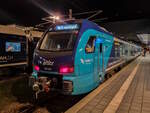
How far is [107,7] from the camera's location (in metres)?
11.3

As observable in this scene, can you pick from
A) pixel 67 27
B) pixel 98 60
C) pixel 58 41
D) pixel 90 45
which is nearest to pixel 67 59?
pixel 58 41

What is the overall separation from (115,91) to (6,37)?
694 centimetres

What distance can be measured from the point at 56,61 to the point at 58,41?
0.86m

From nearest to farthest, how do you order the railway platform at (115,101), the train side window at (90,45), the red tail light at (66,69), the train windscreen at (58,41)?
1. the railway platform at (115,101)
2. the red tail light at (66,69)
3. the train windscreen at (58,41)
4. the train side window at (90,45)

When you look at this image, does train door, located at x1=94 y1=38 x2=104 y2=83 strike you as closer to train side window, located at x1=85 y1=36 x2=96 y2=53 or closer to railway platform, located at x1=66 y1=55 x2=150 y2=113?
train side window, located at x1=85 y1=36 x2=96 y2=53

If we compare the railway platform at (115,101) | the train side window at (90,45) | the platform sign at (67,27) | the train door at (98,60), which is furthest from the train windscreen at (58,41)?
the railway platform at (115,101)

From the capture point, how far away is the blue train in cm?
429

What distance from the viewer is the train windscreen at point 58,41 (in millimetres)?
4629

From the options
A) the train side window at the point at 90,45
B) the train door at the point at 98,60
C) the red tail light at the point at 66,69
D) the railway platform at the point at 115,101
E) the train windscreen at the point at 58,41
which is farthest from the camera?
the train door at the point at 98,60

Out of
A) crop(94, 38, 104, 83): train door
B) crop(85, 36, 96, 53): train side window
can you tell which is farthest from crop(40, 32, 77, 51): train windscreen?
crop(94, 38, 104, 83): train door

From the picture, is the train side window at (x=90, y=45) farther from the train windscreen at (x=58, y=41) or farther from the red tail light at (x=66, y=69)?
the red tail light at (x=66, y=69)

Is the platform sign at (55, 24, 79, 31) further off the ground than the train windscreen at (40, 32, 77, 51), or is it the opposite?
the platform sign at (55, 24, 79, 31)

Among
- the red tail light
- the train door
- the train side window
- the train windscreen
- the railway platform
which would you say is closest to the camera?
Result: the railway platform

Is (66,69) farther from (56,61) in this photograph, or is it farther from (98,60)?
(98,60)
